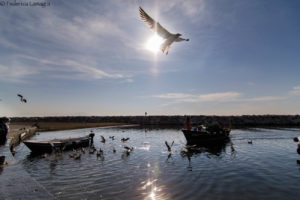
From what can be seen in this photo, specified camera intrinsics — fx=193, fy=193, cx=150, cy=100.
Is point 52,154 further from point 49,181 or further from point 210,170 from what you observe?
point 210,170

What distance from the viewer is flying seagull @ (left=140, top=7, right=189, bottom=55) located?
9.80 m

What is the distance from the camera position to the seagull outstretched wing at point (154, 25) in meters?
9.77

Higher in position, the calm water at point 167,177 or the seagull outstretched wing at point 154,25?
the seagull outstretched wing at point 154,25

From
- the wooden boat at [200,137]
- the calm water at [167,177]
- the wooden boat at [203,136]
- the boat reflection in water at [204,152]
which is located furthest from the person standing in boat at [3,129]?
the wooden boat at [200,137]

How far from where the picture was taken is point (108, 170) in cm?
1455

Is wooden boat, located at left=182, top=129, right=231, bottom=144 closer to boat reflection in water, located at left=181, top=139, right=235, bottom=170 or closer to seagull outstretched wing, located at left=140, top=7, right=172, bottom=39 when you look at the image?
boat reflection in water, located at left=181, top=139, right=235, bottom=170

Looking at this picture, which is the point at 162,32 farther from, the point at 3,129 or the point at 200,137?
the point at 3,129

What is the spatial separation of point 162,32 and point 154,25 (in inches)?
23.7

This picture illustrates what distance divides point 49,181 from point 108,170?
4.03m

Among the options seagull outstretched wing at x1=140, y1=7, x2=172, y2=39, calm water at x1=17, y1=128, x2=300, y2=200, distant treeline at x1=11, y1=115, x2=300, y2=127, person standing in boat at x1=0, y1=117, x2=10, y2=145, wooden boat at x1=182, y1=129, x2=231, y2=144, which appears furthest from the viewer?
distant treeline at x1=11, y1=115, x2=300, y2=127

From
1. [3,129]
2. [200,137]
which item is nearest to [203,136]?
[200,137]

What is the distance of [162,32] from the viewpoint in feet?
34.2

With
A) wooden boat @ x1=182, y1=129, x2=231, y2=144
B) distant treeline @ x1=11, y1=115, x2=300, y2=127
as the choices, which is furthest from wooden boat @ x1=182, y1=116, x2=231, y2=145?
distant treeline @ x1=11, y1=115, x2=300, y2=127

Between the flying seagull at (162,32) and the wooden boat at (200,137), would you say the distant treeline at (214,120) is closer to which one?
the wooden boat at (200,137)
